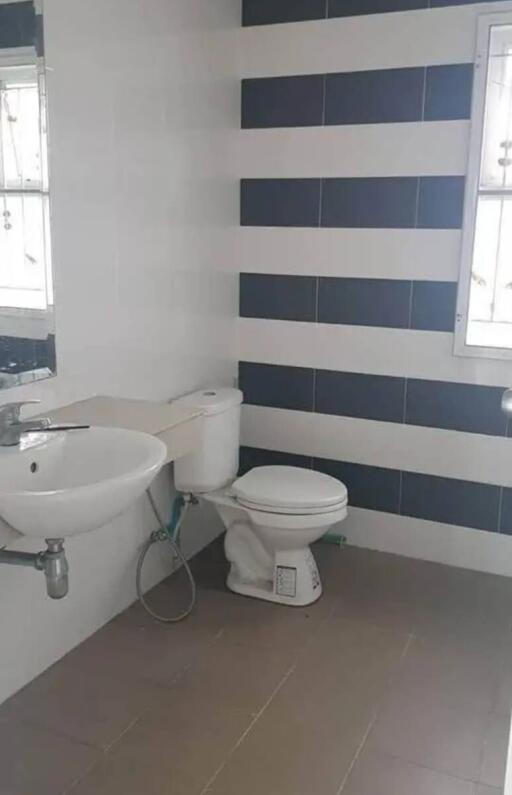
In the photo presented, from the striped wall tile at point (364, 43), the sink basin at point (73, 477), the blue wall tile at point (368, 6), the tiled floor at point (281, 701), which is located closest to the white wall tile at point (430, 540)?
the tiled floor at point (281, 701)

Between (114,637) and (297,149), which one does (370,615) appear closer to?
(114,637)

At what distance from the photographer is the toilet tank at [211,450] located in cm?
275

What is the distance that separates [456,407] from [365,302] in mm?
546

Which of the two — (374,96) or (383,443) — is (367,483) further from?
(374,96)

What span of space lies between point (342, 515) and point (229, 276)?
3.67ft

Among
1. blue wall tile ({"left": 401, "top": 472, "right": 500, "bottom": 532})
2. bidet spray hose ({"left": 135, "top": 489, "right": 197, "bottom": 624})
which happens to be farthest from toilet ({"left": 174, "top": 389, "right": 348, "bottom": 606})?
blue wall tile ({"left": 401, "top": 472, "right": 500, "bottom": 532})

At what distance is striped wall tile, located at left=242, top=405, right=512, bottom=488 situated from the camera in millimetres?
2904

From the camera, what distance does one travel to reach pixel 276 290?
3162 mm

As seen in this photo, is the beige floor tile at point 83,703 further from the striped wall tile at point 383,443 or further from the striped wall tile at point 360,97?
the striped wall tile at point 360,97

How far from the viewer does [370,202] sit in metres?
2.92

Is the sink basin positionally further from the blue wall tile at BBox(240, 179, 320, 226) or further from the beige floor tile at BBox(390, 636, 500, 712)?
the blue wall tile at BBox(240, 179, 320, 226)

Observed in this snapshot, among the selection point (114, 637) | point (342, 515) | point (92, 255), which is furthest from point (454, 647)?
point (92, 255)

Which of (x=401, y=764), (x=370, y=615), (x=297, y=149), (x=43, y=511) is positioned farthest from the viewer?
(x=297, y=149)

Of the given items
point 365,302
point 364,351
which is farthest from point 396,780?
point 365,302
